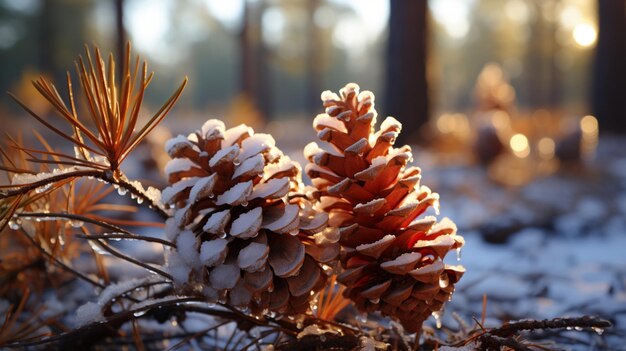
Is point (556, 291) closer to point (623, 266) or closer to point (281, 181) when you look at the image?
point (623, 266)

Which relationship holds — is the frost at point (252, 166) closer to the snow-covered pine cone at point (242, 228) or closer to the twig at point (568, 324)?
the snow-covered pine cone at point (242, 228)

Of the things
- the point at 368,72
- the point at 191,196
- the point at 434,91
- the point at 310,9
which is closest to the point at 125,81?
the point at 191,196

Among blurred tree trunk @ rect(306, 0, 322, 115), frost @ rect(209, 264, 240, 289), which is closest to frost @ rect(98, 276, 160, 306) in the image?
frost @ rect(209, 264, 240, 289)

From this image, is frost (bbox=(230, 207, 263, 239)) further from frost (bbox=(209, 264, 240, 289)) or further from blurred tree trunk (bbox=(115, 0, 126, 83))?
blurred tree trunk (bbox=(115, 0, 126, 83))

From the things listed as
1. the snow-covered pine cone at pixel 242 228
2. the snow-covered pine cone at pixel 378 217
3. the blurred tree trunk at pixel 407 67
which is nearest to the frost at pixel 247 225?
the snow-covered pine cone at pixel 242 228

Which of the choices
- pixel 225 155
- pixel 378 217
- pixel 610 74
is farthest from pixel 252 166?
pixel 610 74

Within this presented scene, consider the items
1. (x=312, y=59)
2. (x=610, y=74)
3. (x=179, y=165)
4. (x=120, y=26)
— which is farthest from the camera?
(x=312, y=59)

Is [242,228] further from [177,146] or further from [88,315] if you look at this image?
[88,315]
